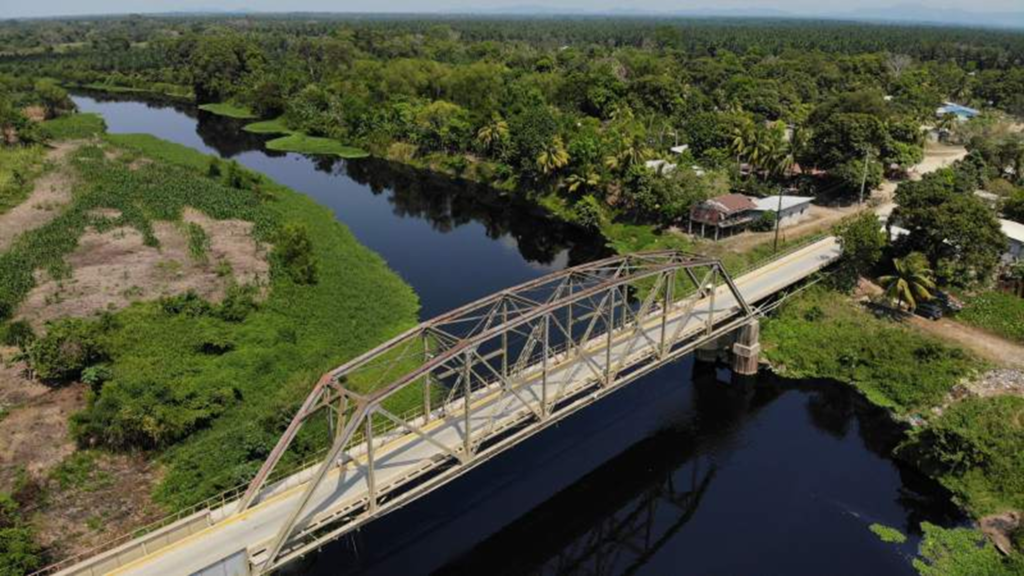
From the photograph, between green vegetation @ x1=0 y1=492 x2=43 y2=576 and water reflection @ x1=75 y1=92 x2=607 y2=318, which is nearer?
green vegetation @ x1=0 y1=492 x2=43 y2=576

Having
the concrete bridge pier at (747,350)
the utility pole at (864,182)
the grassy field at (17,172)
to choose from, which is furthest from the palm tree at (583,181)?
the grassy field at (17,172)

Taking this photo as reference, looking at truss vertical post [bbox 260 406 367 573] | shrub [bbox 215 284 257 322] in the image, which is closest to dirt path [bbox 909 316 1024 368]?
truss vertical post [bbox 260 406 367 573]

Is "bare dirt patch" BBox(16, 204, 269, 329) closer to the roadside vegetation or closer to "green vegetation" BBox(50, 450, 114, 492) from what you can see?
the roadside vegetation

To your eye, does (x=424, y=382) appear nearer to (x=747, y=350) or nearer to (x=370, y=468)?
(x=370, y=468)


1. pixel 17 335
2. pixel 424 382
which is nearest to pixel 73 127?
pixel 17 335

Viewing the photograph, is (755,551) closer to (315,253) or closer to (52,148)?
(315,253)

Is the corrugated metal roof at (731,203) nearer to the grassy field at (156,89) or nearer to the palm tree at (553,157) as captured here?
the palm tree at (553,157)
